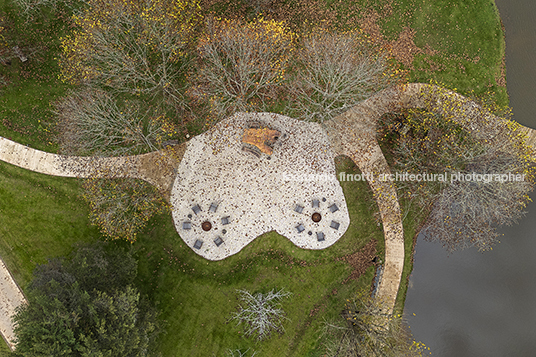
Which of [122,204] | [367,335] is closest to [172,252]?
[122,204]

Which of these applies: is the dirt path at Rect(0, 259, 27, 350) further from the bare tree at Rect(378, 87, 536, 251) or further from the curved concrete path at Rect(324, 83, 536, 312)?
the bare tree at Rect(378, 87, 536, 251)

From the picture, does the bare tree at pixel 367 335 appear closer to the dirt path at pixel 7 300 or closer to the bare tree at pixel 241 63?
the bare tree at pixel 241 63

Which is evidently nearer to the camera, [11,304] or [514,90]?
[11,304]

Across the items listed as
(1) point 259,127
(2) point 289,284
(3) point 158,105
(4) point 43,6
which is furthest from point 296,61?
(4) point 43,6

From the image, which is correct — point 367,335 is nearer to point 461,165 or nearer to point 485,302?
point 485,302

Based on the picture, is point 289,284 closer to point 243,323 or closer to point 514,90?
point 243,323
